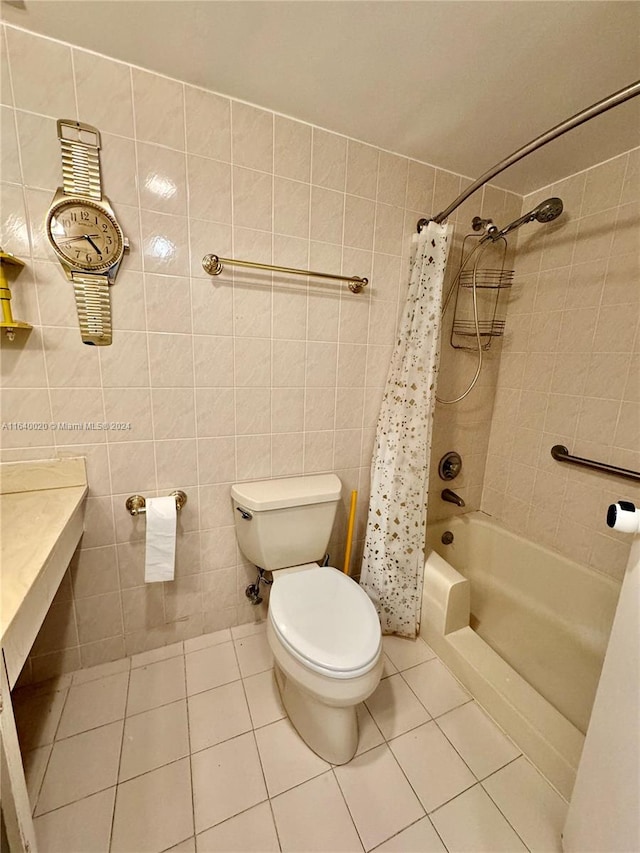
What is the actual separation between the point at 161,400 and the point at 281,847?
1.36 metres

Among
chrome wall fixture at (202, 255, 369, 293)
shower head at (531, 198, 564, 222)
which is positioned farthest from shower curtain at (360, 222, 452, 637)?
shower head at (531, 198, 564, 222)

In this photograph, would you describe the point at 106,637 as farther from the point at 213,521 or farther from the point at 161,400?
the point at 161,400

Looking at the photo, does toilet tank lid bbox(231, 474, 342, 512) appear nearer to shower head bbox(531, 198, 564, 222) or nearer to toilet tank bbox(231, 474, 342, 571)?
toilet tank bbox(231, 474, 342, 571)

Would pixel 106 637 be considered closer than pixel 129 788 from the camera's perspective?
No

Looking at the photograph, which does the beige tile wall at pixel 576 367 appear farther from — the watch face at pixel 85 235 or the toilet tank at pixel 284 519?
the watch face at pixel 85 235

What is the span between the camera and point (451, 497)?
180 centimetres

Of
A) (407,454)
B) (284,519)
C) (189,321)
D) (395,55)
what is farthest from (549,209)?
(284,519)

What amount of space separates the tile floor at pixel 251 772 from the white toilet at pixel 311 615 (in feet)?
0.40

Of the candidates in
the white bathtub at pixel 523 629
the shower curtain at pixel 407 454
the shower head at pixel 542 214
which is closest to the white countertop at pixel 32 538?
the shower curtain at pixel 407 454

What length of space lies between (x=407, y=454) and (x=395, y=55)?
129 centimetres

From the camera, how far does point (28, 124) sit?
96 centimetres

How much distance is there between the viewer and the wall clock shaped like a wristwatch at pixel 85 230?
1.00 meters

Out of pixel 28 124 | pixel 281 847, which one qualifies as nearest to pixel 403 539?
pixel 281 847

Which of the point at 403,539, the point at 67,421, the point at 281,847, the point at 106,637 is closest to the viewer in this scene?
→ the point at 281,847
